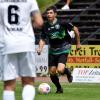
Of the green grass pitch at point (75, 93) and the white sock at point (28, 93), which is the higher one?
the white sock at point (28, 93)

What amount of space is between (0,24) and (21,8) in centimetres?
37

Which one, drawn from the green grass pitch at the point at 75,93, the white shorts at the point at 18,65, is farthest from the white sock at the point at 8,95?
the green grass pitch at the point at 75,93

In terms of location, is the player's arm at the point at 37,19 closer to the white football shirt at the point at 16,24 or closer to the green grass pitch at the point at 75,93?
the white football shirt at the point at 16,24

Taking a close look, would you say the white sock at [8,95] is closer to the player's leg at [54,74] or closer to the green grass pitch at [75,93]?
the green grass pitch at [75,93]

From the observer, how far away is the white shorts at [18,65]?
26.0 feet

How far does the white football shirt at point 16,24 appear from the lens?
7883mm

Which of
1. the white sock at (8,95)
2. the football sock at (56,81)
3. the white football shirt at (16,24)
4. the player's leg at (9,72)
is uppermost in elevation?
the white football shirt at (16,24)

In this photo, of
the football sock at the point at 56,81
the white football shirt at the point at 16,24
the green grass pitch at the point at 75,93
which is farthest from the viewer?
the football sock at the point at 56,81

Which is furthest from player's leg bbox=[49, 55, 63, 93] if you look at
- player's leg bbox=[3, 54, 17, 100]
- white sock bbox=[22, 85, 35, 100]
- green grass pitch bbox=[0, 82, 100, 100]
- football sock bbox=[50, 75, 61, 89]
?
player's leg bbox=[3, 54, 17, 100]

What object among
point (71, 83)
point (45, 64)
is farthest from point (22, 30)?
point (45, 64)

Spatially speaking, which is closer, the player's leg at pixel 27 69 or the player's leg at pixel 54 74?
the player's leg at pixel 27 69

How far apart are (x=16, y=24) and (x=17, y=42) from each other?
0.25 m

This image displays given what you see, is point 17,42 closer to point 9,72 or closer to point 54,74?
point 9,72

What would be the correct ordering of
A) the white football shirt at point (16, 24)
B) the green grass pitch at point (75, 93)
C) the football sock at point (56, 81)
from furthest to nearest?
the football sock at point (56, 81) → the green grass pitch at point (75, 93) → the white football shirt at point (16, 24)
